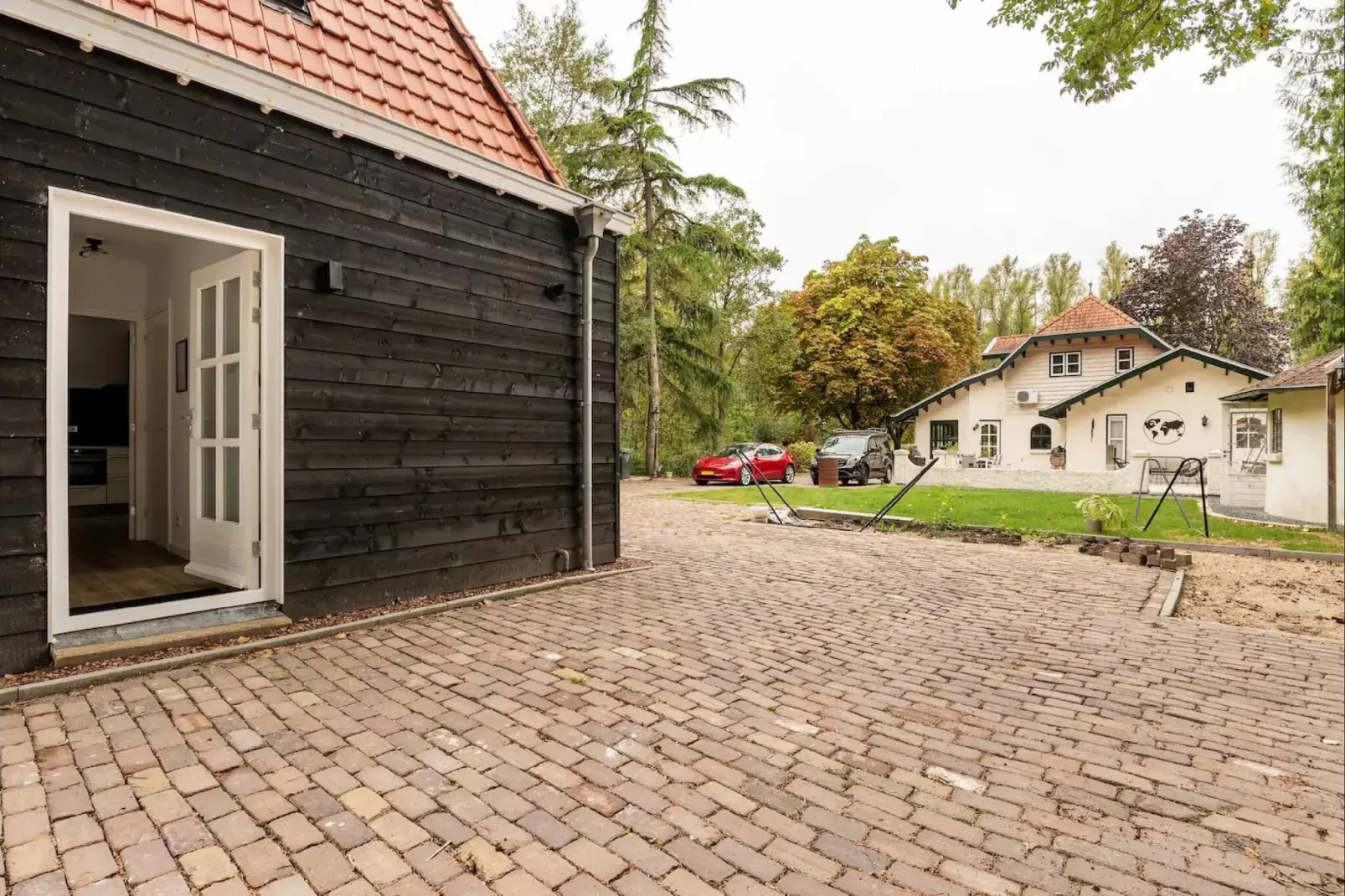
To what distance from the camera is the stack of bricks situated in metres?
7.47

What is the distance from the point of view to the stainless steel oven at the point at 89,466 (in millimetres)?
8047

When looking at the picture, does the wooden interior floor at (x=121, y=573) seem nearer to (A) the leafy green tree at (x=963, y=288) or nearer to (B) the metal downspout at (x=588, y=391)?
(B) the metal downspout at (x=588, y=391)

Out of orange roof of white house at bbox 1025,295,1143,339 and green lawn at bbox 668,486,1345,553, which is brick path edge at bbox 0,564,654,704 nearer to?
green lawn at bbox 668,486,1345,553

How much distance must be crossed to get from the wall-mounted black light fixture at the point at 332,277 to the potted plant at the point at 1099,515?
10.1 meters

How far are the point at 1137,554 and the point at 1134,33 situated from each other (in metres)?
5.45

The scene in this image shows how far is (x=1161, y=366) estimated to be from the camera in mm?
20750

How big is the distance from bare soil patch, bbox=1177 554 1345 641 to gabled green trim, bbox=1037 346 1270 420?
14249 millimetres

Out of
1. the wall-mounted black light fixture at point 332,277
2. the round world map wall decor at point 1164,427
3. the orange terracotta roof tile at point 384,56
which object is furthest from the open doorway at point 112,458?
the round world map wall decor at point 1164,427

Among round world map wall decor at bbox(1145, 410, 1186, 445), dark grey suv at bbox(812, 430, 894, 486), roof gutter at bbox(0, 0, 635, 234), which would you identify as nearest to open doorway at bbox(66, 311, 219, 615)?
roof gutter at bbox(0, 0, 635, 234)

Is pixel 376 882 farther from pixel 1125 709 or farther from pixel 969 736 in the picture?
pixel 1125 709

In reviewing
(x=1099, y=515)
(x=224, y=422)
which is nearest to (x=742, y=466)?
(x=1099, y=515)

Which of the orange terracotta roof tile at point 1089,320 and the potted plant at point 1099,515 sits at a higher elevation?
the orange terracotta roof tile at point 1089,320

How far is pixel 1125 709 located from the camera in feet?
10.9

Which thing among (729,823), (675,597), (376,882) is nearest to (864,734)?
(729,823)
